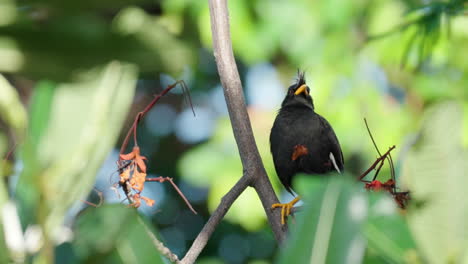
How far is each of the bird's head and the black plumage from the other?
30 centimetres

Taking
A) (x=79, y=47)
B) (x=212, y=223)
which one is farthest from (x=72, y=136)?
(x=212, y=223)

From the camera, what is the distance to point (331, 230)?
48 cm

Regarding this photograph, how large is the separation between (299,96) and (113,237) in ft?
10.6

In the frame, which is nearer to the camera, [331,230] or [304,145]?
[331,230]

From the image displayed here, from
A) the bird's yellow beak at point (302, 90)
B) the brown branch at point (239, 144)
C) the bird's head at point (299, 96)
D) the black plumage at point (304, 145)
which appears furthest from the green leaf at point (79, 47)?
the bird's yellow beak at point (302, 90)

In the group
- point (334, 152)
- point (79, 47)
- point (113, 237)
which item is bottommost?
point (334, 152)

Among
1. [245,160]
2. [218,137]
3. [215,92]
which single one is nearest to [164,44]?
[245,160]

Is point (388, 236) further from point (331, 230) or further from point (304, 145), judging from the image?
point (304, 145)

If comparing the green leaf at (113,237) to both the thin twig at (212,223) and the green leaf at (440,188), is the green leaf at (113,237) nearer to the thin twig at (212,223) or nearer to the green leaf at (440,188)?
the green leaf at (440,188)

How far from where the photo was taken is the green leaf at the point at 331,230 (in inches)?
18.4

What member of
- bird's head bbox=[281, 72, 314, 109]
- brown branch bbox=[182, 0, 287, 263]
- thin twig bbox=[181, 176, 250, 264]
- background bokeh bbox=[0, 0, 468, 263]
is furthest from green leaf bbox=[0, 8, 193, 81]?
bird's head bbox=[281, 72, 314, 109]

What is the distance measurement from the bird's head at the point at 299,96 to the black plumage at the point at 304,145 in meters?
0.30

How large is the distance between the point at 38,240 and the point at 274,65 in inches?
173

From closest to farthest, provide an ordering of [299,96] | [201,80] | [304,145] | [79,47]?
[79,47] < [304,145] < [299,96] < [201,80]
